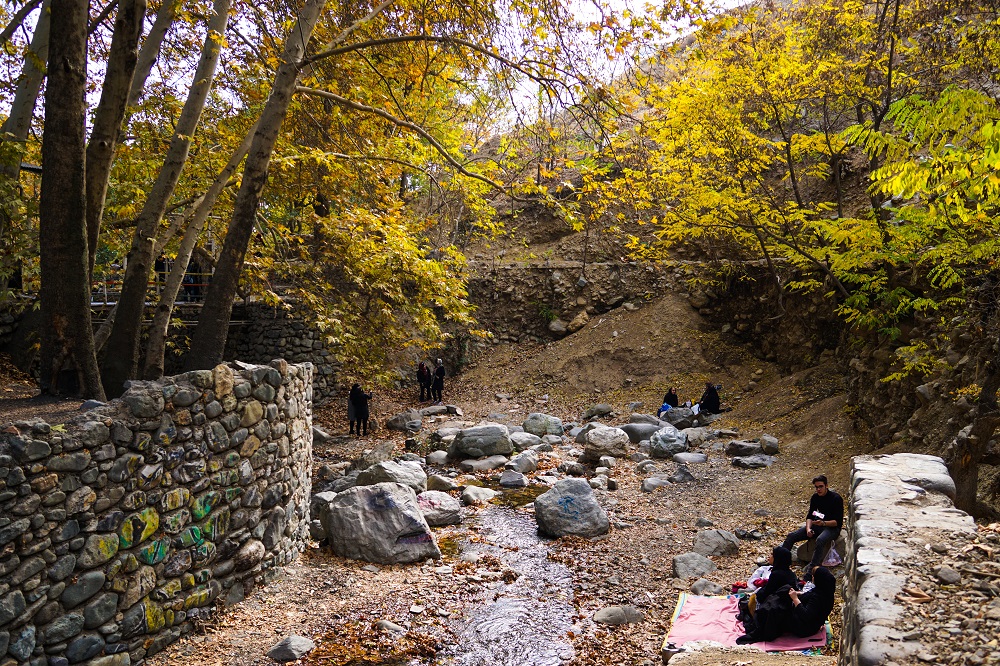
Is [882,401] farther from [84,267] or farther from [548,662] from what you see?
[84,267]

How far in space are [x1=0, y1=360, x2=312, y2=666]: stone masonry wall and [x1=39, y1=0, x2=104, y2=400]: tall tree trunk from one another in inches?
42.4

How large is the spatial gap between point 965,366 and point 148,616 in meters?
8.85

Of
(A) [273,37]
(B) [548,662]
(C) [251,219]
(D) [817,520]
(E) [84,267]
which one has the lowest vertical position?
(B) [548,662]

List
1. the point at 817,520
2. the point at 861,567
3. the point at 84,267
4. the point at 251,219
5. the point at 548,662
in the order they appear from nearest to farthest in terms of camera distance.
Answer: the point at 861,567, the point at 548,662, the point at 84,267, the point at 817,520, the point at 251,219

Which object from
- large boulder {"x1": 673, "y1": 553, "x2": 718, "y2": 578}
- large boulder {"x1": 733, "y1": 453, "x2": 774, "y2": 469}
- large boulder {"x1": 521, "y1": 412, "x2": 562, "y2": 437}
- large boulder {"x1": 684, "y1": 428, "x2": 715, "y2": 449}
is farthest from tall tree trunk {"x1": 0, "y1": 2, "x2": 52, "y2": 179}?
large boulder {"x1": 684, "y1": 428, "x2": 715, "y2": 449}

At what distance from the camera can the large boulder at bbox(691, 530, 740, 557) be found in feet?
24.1

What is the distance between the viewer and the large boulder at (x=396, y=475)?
358 inches

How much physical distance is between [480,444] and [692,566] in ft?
19.1

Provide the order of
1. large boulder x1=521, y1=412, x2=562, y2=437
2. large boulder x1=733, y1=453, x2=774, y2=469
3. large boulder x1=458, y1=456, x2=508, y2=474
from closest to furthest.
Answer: large boulder x1=733, y1=453, x2=774, y2=469, large boulder x1=458, y1=456, x2=508, y2=474, large boulder x1=521, y1=412, x2=562, y2=437

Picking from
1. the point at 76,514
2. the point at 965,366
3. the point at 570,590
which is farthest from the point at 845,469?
the point at 76,514

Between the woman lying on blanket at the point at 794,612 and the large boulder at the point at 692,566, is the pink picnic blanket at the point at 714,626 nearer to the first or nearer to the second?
the woman lying on blanket at the point at 794,612

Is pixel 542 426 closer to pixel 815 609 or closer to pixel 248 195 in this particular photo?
pixel 248 195

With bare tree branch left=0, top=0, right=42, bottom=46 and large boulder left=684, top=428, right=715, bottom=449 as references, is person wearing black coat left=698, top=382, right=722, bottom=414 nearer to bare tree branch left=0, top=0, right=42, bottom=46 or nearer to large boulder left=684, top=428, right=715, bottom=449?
large boulder left=684, top=428, right=715, bottom=449

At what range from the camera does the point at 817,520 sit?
6340mm
